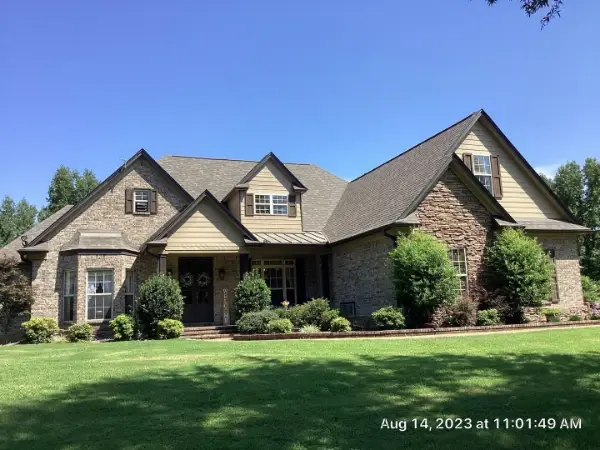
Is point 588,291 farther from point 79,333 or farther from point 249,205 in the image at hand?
point 79,333

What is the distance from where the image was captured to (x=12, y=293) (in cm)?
1800

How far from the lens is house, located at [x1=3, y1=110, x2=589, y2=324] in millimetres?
18703

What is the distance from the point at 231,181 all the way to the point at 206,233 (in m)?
5.91

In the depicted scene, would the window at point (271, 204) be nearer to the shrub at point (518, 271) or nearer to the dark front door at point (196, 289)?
the dark front door at point (196, 289)

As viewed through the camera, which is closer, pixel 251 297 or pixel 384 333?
pixel 384 333

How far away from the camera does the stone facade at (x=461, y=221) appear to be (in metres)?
18.4

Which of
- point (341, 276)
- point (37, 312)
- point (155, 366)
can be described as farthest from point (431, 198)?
point (37, 312)

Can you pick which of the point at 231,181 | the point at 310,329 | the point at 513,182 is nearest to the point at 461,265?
the point at 513,182

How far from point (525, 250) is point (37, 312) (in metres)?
17.9

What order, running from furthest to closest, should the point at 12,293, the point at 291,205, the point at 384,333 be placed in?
the point at 291,205 < the point at 12,293 < the point at 384,333

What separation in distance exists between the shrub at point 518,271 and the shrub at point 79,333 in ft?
47.4

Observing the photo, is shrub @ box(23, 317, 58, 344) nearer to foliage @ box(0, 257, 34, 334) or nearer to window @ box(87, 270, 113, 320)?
foliage @ box(0, 257, 34, 334)

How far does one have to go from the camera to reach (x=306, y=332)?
1585 cm

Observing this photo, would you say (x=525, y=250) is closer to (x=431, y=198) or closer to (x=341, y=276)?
(x=431, y=198)
